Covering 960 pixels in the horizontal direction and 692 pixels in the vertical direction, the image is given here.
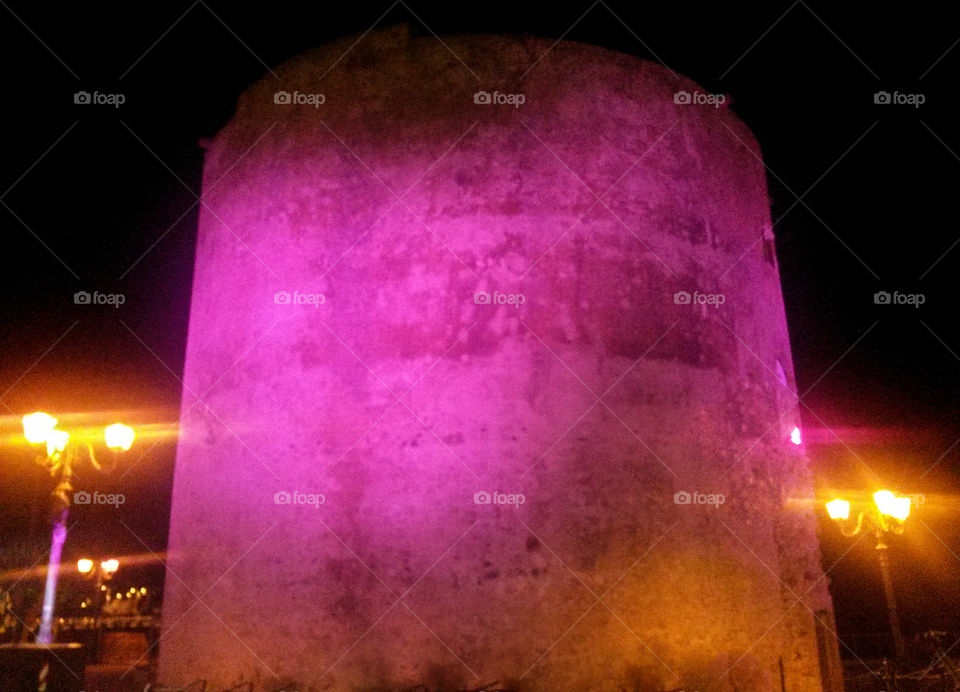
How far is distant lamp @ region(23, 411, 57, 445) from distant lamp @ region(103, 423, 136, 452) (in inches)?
23.5

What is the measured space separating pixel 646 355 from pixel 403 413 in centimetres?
315

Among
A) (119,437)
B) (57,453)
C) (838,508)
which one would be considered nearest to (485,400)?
(119,437)

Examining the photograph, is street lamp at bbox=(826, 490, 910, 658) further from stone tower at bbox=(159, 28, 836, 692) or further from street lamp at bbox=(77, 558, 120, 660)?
street lamp at bbox=(77, 558, 120, 660)

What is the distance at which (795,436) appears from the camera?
10.9 m

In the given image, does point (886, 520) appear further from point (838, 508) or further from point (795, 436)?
point (795, 436)

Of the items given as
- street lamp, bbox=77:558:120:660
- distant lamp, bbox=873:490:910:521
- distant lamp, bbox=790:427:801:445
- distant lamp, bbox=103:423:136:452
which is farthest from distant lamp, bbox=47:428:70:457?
street lamp, bbox=77:558:120:660

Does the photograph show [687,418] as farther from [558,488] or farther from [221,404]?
[221,404]

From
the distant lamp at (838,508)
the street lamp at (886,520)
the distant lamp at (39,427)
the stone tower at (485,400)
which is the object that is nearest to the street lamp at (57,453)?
the distant lamp at (39,427)

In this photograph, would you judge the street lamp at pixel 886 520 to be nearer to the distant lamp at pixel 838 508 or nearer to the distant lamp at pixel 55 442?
the distant lamp at pixel 838 508

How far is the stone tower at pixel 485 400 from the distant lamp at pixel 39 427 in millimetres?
2121

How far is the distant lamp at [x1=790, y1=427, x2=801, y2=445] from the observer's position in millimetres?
10781

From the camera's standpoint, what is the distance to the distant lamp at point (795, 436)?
1078cm

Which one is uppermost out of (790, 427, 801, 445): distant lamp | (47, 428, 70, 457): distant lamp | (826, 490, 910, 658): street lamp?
(790, 427, 801, 445): distant lamp

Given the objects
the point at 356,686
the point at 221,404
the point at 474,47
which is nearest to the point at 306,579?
the point at 356,686
